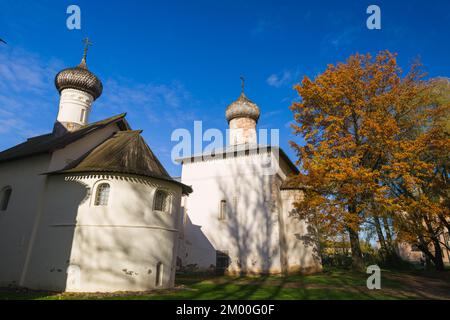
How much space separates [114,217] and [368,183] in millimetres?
10836

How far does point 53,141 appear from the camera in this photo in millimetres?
14148

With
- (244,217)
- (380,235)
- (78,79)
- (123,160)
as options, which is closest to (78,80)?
(78,79)

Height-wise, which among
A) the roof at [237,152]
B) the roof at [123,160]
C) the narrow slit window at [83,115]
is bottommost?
the roof at [123,160]

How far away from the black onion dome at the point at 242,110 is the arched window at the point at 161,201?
11519mm


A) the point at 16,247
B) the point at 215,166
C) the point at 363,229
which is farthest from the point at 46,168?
the point at 363,229

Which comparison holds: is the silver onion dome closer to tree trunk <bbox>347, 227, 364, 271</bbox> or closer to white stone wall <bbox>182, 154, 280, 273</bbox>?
white stone wall <bbox>182, 154, 280, 273</bbox>

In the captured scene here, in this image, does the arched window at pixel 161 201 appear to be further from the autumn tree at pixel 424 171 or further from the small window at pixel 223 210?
the autumn tree at pixel 424 171

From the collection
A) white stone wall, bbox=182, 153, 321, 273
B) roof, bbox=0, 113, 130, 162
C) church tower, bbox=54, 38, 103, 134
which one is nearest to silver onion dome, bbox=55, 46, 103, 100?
church tower, bbox=54, 38, 103, 134

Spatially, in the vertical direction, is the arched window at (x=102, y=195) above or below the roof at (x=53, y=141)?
below

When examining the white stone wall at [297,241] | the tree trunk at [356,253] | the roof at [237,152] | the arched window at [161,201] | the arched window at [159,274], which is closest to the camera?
the arched window at [159,274]

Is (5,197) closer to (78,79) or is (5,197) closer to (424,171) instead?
(78,79)

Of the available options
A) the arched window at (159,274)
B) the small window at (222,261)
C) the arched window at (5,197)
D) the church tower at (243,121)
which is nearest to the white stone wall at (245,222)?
the small window at (222,261)

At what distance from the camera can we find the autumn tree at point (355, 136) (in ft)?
42.9

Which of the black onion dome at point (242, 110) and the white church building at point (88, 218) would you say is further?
the black onion dome at point (242, 110)
